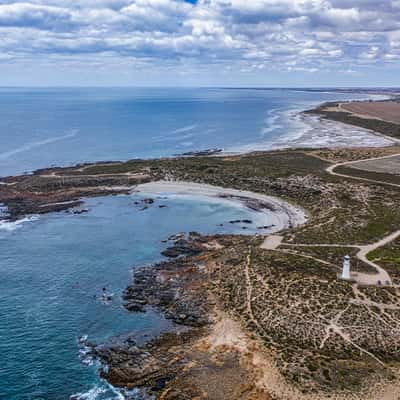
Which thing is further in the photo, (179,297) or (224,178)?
(224,178)

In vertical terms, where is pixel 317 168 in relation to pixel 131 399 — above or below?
above

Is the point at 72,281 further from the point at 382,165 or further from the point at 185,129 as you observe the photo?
the point at 185,129

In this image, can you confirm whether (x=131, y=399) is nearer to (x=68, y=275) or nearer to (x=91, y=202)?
(x=68, y=275)

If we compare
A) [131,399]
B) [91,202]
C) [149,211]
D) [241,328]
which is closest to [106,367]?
[131,399]

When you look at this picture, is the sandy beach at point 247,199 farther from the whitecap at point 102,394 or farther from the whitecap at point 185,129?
the whitecap at point 185,129

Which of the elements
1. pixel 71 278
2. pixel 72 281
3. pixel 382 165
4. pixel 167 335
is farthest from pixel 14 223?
pixel 382 165

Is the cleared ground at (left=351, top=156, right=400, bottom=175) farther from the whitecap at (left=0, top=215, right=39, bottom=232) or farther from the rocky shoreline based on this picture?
the whitecap at (left=0, top=215, right=39, bottom=232)

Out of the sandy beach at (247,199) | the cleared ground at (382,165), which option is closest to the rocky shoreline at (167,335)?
the sandy beach at (247,199)
